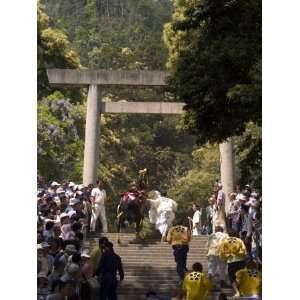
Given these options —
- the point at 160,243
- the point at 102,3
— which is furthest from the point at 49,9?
the point at 160,243

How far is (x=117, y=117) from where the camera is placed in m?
37.7

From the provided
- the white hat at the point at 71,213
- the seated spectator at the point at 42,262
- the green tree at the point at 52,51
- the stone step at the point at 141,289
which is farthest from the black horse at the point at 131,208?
the green tree at the point at 52,51

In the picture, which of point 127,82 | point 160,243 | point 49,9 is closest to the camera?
point 160,243

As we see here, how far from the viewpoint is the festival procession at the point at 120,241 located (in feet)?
48.5

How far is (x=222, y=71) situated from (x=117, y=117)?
69.6 ft

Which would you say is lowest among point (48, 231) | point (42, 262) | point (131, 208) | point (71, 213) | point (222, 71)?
point (42, 262)

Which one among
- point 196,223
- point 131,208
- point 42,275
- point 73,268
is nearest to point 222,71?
point 73,268

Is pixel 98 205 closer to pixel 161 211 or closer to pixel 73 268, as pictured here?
pixel 161 211

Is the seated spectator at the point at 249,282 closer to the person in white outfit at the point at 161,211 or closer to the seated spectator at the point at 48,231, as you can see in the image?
the seated spectator at the point at 48,231

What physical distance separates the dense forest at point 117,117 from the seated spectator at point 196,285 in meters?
15.9

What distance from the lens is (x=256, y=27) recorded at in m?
16.7

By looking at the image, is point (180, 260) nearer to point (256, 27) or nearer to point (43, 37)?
point (256, 27)

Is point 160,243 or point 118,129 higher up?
point 118,129

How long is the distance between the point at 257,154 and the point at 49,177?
13.2 metres
